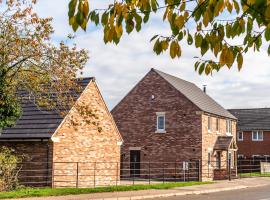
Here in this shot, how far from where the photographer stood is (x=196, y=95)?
44531mm

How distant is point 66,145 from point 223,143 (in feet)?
63.9

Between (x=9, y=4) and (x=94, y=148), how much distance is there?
11.4 metres

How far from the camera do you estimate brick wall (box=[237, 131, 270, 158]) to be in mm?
60188

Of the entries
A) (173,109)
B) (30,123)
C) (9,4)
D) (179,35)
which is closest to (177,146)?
(173,109)

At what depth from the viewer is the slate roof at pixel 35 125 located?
2555 cm

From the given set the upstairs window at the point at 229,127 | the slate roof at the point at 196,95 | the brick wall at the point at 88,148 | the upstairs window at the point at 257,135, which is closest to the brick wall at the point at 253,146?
the upstairs window at the point at 257,135

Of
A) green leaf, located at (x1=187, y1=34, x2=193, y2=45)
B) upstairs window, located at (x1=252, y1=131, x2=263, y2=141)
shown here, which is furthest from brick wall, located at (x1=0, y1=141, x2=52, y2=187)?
upstairs window, located at (x1=252, y1=131, x2=263, y2=141)

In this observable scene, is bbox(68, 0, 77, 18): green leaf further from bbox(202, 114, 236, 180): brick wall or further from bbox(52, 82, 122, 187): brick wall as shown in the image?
bbox(202, 114, 236, 180): brick wall

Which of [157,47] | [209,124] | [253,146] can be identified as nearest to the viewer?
[157,47]

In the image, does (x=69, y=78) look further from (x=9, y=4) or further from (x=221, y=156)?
(x=221, y=156)

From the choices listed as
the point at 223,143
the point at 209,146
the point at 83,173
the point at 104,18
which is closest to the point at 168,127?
the point at 209,146

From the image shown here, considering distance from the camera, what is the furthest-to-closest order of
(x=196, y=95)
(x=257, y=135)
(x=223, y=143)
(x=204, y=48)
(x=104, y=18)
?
1. (x=257, y=135)
2. (x=196, y=95)
3. (x=223, y=143)
4. (x=204, y=48)
5. (x=104, y=18)

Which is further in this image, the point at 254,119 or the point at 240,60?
the point at 254,119

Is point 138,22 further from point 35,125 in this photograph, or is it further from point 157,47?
point 35,125
